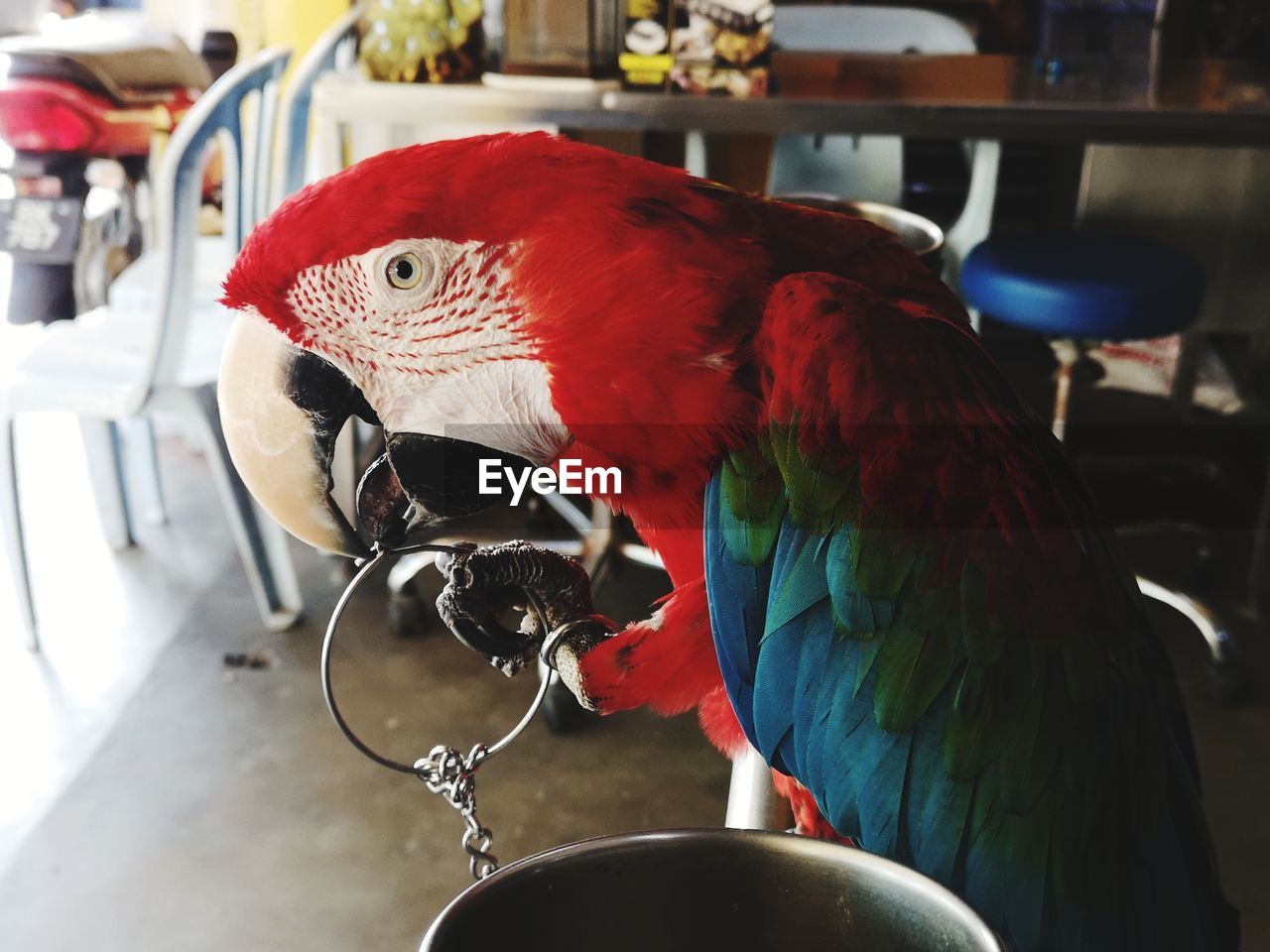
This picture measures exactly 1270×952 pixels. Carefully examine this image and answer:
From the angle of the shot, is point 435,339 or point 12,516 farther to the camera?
point 12,516

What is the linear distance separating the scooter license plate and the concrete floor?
56 centimetres

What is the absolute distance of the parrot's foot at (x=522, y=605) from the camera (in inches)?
19.4

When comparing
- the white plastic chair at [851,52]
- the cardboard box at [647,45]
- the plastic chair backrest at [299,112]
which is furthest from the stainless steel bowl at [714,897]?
the white plastic chair at [851,52]

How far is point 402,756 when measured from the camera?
147 centimetres

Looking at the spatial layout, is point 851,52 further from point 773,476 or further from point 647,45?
point 773,476

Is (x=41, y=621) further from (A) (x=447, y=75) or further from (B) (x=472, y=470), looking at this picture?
(B) (x=472, y=470)

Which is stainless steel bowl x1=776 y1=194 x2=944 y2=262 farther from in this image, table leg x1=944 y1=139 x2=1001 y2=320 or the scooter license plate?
the scooter license plate

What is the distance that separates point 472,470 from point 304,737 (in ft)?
3.84

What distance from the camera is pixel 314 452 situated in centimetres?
47

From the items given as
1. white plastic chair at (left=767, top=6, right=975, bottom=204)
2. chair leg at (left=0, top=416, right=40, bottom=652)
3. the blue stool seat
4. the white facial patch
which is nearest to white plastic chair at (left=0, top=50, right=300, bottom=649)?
chair leg at (left=0, top=416, right=40, bottom=652)

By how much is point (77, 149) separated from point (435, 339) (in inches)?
50.4

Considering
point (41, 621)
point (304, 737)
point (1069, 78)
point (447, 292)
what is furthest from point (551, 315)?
point (41, 621)

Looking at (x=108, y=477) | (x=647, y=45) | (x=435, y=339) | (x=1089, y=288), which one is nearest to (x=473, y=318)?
(x=435, y=339)

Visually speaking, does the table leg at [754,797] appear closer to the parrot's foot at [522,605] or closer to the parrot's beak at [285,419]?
the parrot's foot at [522,605]
